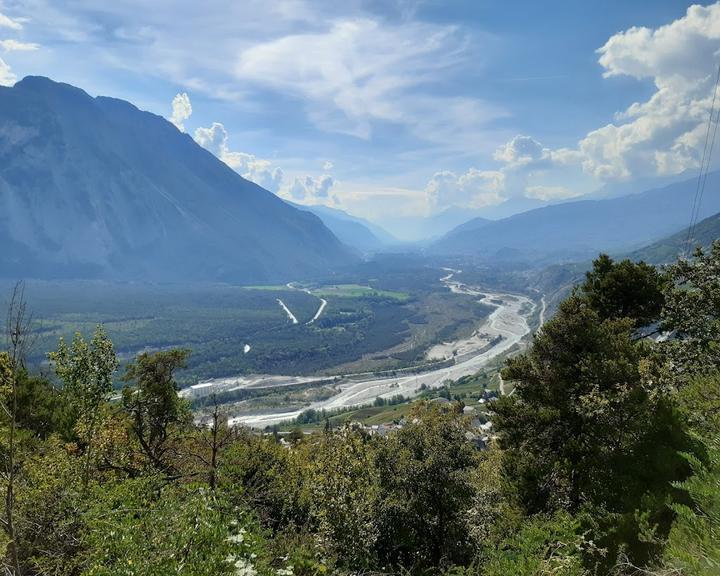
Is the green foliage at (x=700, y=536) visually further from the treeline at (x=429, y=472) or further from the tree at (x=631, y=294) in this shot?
the tree at (x=631, y=294)

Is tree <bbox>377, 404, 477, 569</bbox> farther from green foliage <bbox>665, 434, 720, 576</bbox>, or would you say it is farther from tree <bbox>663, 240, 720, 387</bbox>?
green foliage <bbox>665, 434, 720, 576</bbox>

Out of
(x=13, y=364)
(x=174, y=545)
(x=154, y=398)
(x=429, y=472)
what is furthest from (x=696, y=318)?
(x=154, y=398)

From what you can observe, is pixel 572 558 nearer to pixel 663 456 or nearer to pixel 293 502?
pixel 663 456

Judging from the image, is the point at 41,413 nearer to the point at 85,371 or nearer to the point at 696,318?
the point at 85,371

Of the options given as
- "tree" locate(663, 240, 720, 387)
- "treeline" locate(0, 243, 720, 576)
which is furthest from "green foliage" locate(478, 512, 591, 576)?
"tree" locate(663, 240, 720, 387)

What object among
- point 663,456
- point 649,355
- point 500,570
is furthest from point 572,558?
point 649,355

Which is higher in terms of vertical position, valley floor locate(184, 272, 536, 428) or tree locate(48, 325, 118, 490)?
tree locate(48, 325, 118, 490)
